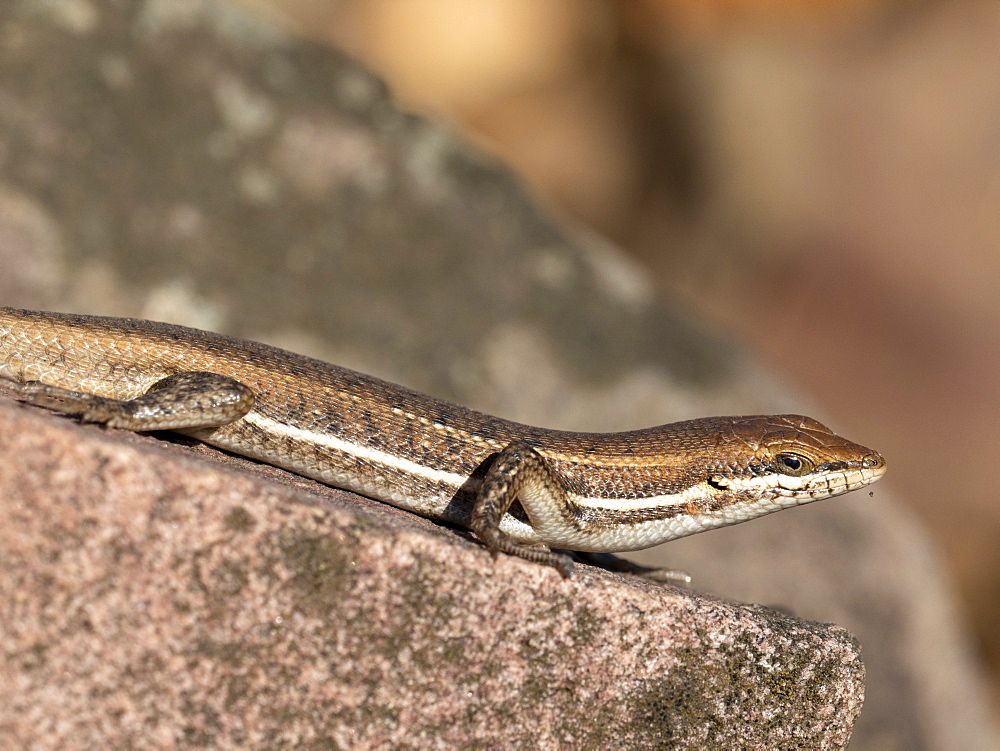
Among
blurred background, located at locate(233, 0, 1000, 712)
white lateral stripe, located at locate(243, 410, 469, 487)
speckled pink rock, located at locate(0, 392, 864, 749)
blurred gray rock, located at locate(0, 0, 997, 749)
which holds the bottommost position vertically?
speckled pink rock, located at locate(0, 392, 864, 749)

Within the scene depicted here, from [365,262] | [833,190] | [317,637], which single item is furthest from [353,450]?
[833,190]

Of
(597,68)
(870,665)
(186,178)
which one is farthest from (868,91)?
(186,178)

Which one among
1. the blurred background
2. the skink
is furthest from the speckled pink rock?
the blurred background

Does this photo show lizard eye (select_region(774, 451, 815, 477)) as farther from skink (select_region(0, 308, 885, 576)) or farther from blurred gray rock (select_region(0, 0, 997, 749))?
blurred gray rock (select_region(0, 0, 997, 749))

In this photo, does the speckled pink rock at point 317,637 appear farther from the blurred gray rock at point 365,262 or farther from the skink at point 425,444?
the blurred gray rock at point 365,262

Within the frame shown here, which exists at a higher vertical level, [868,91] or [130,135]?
[868,91]

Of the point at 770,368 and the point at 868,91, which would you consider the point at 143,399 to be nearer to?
the point at 770,368
